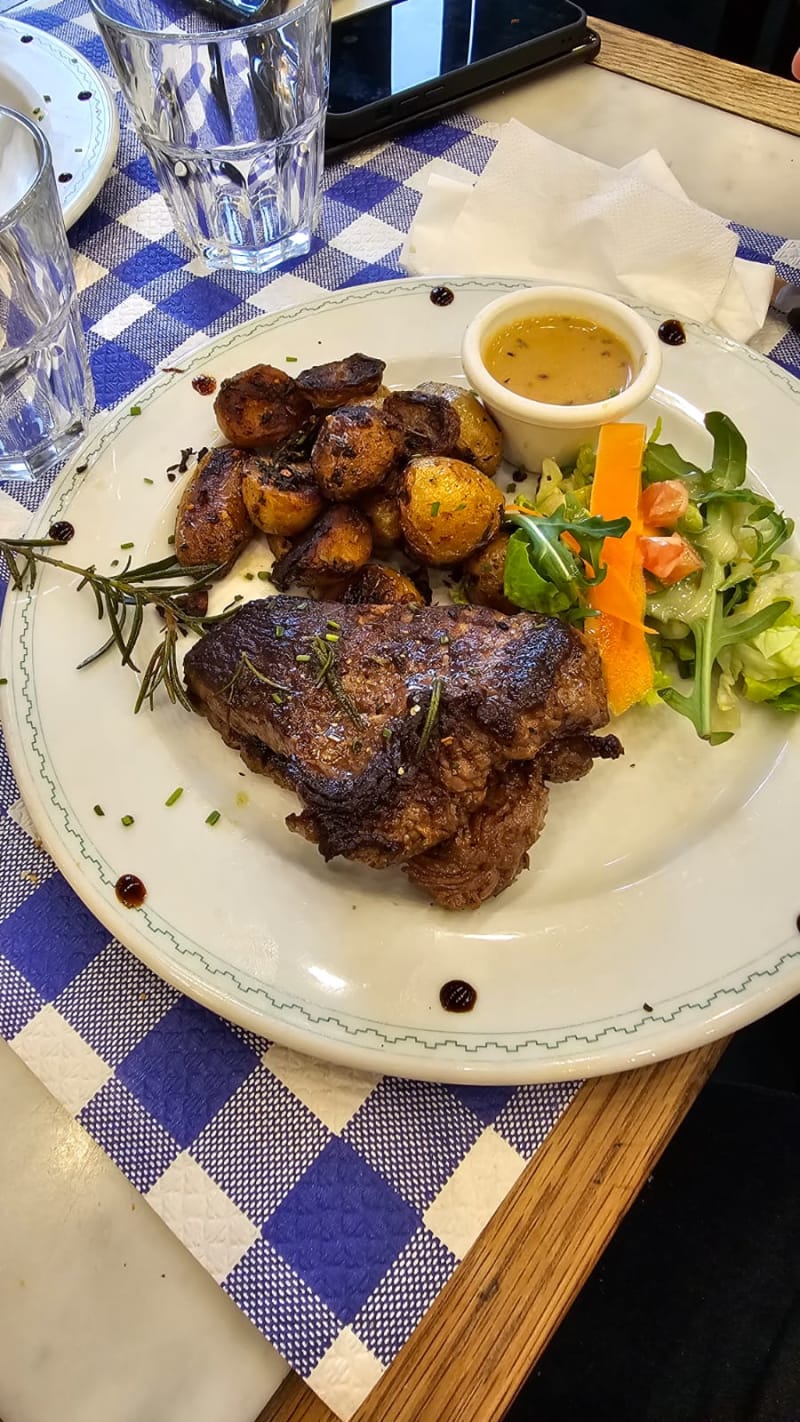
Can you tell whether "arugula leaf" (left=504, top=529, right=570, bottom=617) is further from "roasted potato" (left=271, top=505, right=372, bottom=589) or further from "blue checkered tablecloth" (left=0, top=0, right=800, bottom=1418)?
"blue checkered tablecloth" (left=0, top=0, right=800, bottom=1418)

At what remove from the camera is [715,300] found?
2.61 m

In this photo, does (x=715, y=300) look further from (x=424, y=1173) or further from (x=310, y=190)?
(x=424, y=1173)

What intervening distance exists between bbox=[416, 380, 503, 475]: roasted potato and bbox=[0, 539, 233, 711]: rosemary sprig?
2.18 ft

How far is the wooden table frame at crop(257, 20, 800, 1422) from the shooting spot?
140 cm

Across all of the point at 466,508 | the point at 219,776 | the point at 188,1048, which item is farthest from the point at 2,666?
the point at 466,508

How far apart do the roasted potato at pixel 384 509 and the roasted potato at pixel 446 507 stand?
3.0 inches

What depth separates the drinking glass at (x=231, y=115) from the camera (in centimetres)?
244

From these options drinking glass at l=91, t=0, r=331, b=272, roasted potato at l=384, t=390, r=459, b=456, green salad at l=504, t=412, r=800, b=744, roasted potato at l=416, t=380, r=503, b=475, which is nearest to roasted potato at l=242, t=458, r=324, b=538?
roasted potato at l=384, t=390, r=459, b=456

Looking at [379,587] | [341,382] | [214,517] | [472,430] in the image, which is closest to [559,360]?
[472,430]

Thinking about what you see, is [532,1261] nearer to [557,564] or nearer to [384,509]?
[557,564]

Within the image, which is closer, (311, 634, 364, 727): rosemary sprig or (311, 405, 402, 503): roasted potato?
(311, 634, 364, 727): rosemary sprig

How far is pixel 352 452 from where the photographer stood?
1997 millimetres

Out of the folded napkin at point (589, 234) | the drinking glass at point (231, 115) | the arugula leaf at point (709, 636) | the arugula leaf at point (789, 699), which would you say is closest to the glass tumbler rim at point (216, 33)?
the drinking glass at point (231, 115)

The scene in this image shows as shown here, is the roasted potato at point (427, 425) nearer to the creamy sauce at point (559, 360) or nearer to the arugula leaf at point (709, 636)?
the creamy sauce at point (559, 360)
